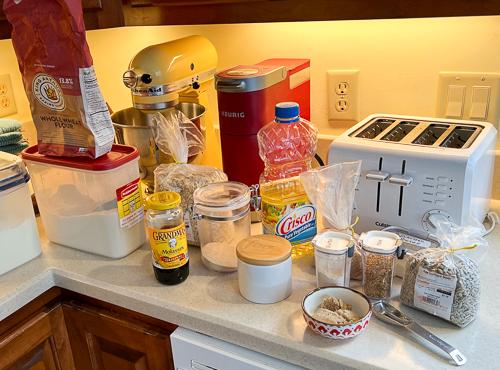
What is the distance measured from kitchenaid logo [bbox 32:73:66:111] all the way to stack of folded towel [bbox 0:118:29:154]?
27 cm

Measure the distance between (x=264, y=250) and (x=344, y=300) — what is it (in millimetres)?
144

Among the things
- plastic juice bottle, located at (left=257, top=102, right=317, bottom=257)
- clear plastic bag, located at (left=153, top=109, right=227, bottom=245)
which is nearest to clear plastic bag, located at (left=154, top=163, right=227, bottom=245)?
clear plastic bag, located at (left=153, top=109, right=227, bottom=245)

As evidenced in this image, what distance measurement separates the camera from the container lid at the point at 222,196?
85cm

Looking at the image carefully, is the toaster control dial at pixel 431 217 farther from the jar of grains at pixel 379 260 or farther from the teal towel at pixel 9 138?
the teal towel at pixel 9 138

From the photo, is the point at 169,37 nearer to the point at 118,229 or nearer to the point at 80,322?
the point at 118,229

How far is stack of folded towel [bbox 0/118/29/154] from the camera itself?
1.09 metres

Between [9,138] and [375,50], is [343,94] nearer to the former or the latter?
[375,50]

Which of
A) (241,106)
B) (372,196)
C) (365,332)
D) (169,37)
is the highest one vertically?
(169,37)

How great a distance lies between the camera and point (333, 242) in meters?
0.78

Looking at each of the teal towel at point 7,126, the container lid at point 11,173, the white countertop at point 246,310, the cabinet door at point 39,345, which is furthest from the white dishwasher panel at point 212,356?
the teal towel at point 7,126

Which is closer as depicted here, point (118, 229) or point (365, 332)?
point (365, 332)

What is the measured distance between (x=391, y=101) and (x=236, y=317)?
2.23 feet

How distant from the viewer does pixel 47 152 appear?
3.03 ft

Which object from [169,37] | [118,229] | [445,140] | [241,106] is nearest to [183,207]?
[118,229]
